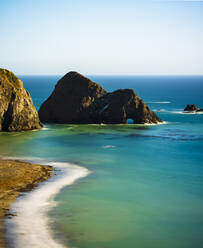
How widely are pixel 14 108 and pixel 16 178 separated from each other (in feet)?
117

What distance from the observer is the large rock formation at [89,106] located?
86.9 metres

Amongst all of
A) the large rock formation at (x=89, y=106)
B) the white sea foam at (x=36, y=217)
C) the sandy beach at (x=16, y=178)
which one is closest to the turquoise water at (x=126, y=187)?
the white sea foam at (x=36, y=217)

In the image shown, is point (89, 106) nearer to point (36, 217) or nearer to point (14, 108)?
point (14, 108)

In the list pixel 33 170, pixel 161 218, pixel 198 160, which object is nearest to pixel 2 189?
pixel 33 170

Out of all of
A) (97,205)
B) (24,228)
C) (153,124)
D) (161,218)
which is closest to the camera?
(24,228)

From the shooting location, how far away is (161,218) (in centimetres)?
3033

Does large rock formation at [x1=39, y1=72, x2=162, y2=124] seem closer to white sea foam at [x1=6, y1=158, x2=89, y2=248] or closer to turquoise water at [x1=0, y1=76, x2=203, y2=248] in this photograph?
turquoise water at [x1=0, y1=76, x2=203, y2=248]

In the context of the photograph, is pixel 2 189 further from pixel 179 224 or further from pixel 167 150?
pixel 167 150

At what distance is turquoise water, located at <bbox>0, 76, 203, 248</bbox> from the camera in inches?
1082

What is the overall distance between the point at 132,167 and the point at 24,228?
21.4 metres

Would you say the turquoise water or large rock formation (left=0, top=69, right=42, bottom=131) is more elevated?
large rock formation (left=0, top=69, right=42, bottom=131)

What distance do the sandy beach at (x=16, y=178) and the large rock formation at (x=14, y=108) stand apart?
27.2 meters

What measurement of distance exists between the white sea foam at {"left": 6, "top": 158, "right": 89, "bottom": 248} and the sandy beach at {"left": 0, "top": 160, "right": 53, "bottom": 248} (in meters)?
0.70

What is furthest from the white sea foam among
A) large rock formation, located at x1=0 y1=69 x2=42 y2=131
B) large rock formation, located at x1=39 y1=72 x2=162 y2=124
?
large rock formation, located at x1=39 y1=72 x2=162 y2=124
